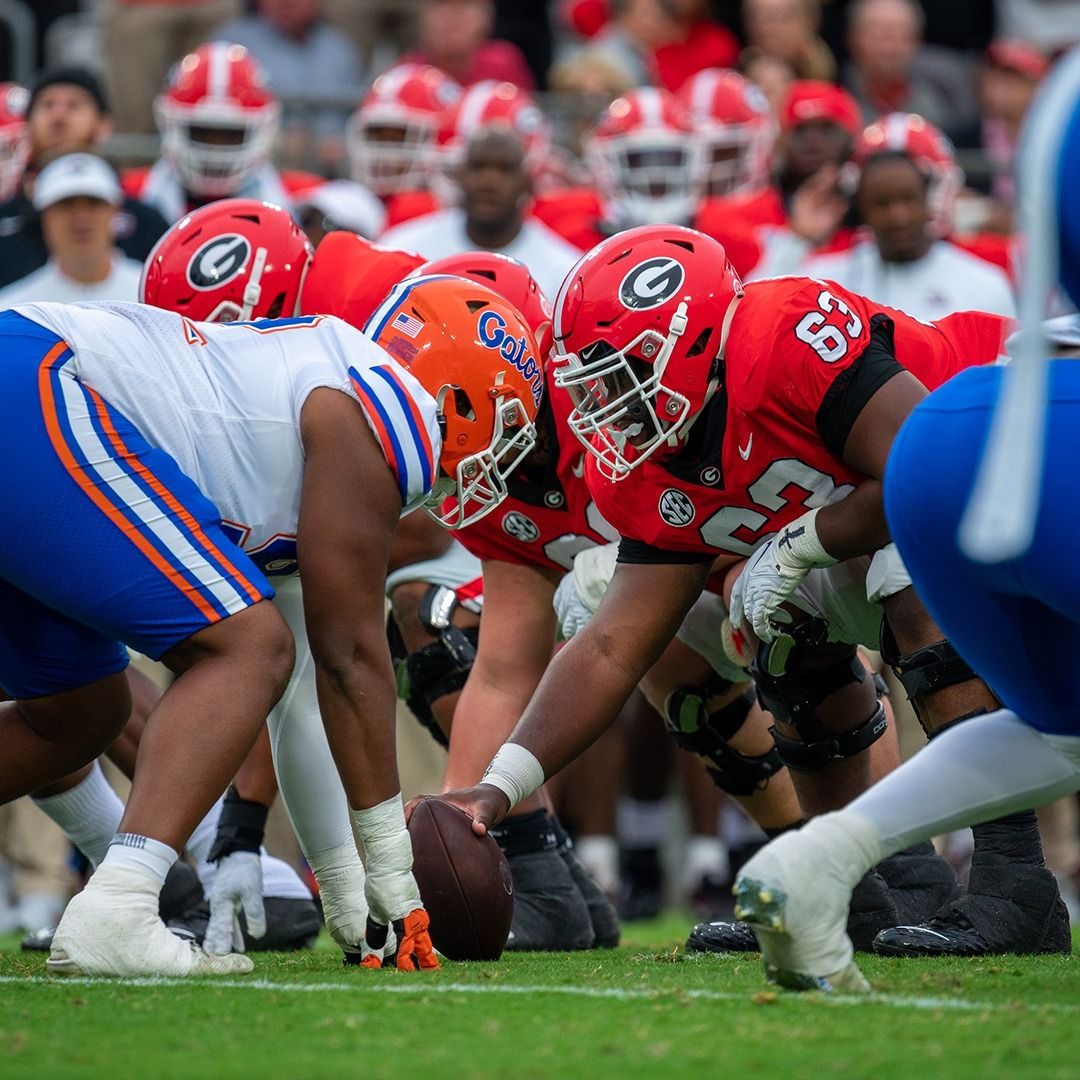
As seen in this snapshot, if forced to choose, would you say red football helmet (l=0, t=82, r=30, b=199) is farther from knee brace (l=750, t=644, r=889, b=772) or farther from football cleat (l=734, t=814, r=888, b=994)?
football cleat (l=734, t=814, r=888, b=994)

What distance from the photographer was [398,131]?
340 inches

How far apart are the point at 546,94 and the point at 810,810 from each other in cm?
668

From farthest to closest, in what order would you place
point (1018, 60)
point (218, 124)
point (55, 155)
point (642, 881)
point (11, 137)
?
point (1018, 60), point (11, 137), point (218, 124), point (55, 155), point (642, 881)

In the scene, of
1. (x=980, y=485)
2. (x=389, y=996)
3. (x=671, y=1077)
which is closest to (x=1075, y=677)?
(x=980, y=485)

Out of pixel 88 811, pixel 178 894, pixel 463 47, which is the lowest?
pixel 178 894

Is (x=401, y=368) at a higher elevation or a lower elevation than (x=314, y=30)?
lower

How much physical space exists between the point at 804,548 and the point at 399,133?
5156mm

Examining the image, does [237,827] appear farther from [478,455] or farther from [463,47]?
[463,47]

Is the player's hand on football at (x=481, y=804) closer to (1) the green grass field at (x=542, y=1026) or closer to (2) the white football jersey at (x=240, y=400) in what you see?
(1) the green grass field at (x=542, y=1026)

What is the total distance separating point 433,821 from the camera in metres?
3.94

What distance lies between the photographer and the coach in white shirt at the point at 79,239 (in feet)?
22.1

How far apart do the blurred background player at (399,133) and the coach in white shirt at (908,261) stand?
7.26ft

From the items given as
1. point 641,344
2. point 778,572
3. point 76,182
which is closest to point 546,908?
point 778,572

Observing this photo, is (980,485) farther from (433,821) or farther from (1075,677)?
(433,821)
